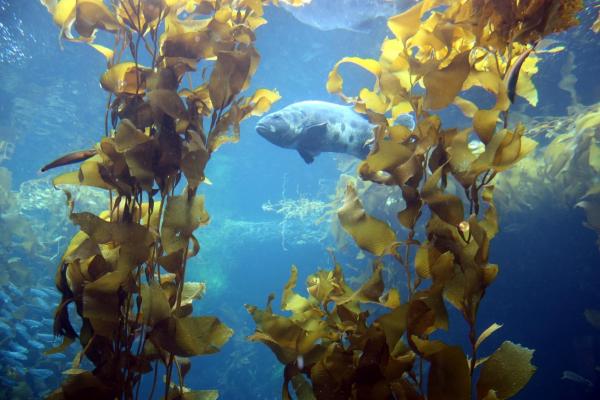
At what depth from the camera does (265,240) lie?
19.8 metres

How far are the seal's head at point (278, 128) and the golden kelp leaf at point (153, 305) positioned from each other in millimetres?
3290

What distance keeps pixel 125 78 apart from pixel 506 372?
6.05 feet

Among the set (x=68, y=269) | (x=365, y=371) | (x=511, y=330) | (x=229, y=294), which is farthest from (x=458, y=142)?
(x=229, y=294)

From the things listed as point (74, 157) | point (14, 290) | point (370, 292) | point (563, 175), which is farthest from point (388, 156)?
point (14, 290)

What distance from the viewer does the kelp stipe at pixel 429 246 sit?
1.08 m

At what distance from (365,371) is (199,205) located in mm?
861

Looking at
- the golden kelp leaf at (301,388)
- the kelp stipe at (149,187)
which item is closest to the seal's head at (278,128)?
the kelp stipe at (149,187)

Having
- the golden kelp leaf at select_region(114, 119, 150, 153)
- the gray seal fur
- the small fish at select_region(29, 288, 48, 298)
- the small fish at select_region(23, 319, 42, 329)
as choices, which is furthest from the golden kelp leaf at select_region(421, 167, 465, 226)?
the small fish at select_region(29, 288, 48, 298)

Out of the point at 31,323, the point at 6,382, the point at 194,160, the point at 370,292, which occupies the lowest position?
the point at 6,382

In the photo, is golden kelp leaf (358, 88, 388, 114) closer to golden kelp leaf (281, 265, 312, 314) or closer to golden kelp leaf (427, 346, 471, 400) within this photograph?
golden kelp leaf (281, 265, 312, 314)

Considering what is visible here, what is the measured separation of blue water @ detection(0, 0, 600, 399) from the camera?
21.8 feet

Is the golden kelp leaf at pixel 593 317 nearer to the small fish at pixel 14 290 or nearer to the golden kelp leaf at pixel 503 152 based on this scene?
the golden kelp leaf at pixel 503 152

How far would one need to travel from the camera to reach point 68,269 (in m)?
1.41

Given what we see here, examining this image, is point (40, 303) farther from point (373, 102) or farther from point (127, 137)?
point (373, 102)
